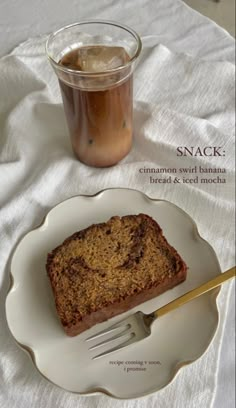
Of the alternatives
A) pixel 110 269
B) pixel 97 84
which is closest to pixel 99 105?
pixel 97 84

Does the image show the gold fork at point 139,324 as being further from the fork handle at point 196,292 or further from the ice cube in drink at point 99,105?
the ice cube in drink at point 99,105

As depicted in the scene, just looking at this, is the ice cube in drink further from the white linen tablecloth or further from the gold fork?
the gold fork

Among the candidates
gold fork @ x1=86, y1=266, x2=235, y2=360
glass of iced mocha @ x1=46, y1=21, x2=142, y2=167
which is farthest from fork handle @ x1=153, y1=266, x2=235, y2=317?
glass of iced mocha @ x1=46, y1=21, x2=142, y2=167

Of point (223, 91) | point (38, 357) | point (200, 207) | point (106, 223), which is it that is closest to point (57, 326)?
point (38, 357)

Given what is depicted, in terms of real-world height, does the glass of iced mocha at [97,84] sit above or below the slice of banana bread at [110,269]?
above

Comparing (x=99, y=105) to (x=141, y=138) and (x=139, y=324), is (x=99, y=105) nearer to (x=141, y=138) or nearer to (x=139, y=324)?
(x=141, y=138)

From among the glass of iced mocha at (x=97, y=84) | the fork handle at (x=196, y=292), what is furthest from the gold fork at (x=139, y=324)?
the glass of iced mocha at (x=97, y=84)
